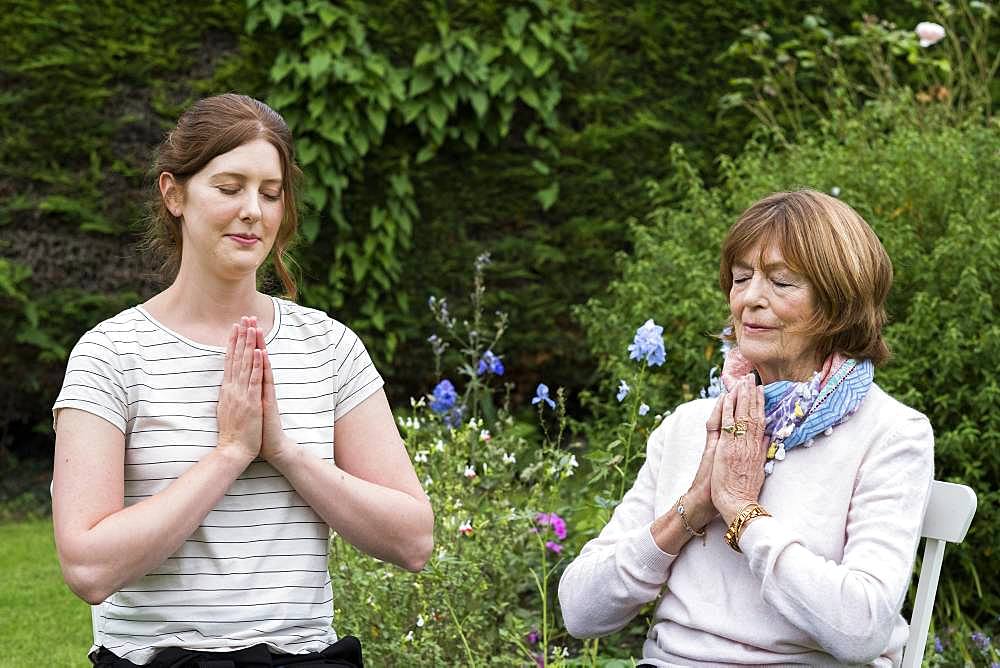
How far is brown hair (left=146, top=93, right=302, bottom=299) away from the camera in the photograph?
97.0 inches

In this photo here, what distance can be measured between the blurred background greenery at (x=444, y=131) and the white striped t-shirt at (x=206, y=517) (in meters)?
2.83

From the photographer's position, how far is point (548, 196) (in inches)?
261

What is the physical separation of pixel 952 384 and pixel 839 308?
1.92 m

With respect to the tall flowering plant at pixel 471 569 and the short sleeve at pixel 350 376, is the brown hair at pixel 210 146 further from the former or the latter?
the tall flowering plant at pixel 471 569

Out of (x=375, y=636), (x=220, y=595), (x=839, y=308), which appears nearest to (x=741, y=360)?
(x=839, y=308)

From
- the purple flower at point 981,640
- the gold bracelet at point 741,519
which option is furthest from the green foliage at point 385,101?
the gold bracelet at point 741,519

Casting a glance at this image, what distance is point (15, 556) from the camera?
5324 mm

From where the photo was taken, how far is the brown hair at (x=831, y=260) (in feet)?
8.05

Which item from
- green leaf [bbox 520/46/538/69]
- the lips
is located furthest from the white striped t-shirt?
green leaf [bbox 520/46/538/69]

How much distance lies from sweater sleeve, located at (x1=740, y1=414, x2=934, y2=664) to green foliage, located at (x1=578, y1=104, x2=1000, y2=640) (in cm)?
165

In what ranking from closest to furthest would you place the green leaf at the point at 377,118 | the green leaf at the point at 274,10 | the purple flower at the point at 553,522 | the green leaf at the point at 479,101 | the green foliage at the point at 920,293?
the purple flower at the point at 553,522
the green foliage at the point at 920,293
the green leaf at the point at 274,10
the green leaf at the point at 377,118
the green leaf at the point at 479,101

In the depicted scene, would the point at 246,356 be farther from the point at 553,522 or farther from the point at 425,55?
the point at 425,55

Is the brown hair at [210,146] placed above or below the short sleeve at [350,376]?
above

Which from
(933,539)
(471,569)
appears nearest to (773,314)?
(933,539)
